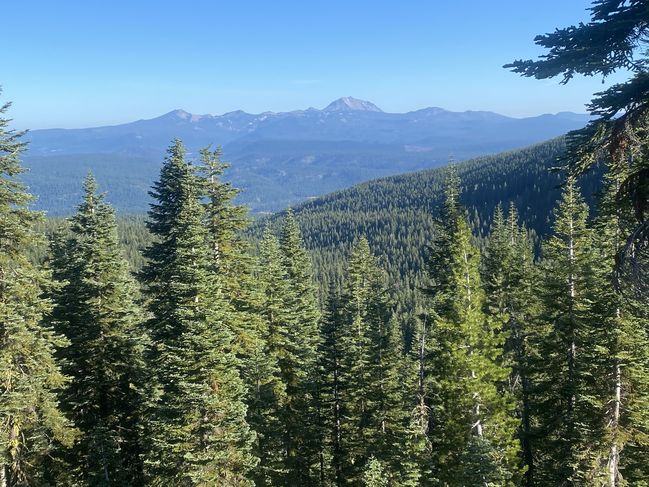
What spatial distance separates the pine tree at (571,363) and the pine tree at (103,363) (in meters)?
17.8

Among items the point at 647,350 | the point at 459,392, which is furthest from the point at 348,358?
the point at 647,350

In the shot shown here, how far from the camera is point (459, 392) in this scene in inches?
852

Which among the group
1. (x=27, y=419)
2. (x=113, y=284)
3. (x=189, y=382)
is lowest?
(x=27, y=419)

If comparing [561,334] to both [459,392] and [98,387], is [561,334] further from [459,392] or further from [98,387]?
[98,387]

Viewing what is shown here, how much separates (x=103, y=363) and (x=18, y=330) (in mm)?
6495

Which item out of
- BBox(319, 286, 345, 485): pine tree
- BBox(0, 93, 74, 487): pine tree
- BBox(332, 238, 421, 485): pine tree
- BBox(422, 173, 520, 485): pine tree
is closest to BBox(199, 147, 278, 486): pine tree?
BBox(319, 286, 345, 485): pine tree

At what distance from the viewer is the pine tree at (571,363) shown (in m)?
18.9

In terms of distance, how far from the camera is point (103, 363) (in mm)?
23000

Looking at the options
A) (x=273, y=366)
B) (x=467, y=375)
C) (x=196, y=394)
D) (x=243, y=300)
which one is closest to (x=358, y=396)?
(x=273, y=366)

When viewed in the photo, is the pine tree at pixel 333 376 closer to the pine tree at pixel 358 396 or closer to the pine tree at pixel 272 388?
the pine tree at pixel 358 396

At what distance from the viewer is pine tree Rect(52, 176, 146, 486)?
74.6ft

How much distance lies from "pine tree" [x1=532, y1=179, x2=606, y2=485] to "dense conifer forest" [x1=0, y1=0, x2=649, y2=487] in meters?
0.10

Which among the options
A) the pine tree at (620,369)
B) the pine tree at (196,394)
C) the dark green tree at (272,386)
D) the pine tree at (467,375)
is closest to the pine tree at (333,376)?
the dark green tree at (272,386)

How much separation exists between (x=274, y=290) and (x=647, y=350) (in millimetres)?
21402
